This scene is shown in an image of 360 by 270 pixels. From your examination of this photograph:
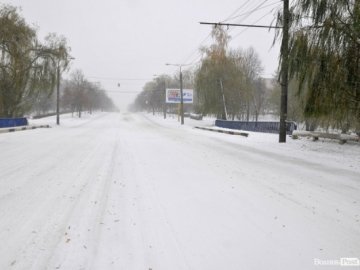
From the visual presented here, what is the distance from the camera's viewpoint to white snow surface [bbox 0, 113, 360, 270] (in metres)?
3.94

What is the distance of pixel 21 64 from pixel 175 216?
29534mm

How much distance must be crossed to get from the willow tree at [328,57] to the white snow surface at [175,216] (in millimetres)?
3301

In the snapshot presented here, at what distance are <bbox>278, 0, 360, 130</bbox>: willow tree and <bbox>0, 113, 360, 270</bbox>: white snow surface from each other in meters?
3.30

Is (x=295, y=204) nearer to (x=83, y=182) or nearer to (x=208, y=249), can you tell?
(x=208, y=249)

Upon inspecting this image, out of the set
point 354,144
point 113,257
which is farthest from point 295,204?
point 354,144

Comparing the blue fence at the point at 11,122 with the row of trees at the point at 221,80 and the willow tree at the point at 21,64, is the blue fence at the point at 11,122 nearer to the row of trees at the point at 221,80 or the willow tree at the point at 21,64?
the willow tree at the point at 21,64

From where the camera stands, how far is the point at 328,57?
12.5 metres

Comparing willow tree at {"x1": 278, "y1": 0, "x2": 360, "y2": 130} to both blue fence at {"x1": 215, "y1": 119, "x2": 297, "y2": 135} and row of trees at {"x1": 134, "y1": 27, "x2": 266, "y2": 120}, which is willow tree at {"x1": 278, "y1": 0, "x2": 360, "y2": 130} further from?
row of trees at {"x1": 134, "y1": 27, "x2": 266, "y2": 120}

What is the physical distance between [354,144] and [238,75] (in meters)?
25.2

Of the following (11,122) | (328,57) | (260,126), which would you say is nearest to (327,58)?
(328,57)

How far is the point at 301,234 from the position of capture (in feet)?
15.2

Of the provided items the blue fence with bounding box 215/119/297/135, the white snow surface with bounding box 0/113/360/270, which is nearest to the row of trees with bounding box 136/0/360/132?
the white snow surface with bounding box 0/113/360/270

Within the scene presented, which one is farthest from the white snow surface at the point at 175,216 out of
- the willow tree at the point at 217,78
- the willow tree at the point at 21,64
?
the willow tree at the point at 217,78

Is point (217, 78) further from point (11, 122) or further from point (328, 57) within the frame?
point (328, 57)
